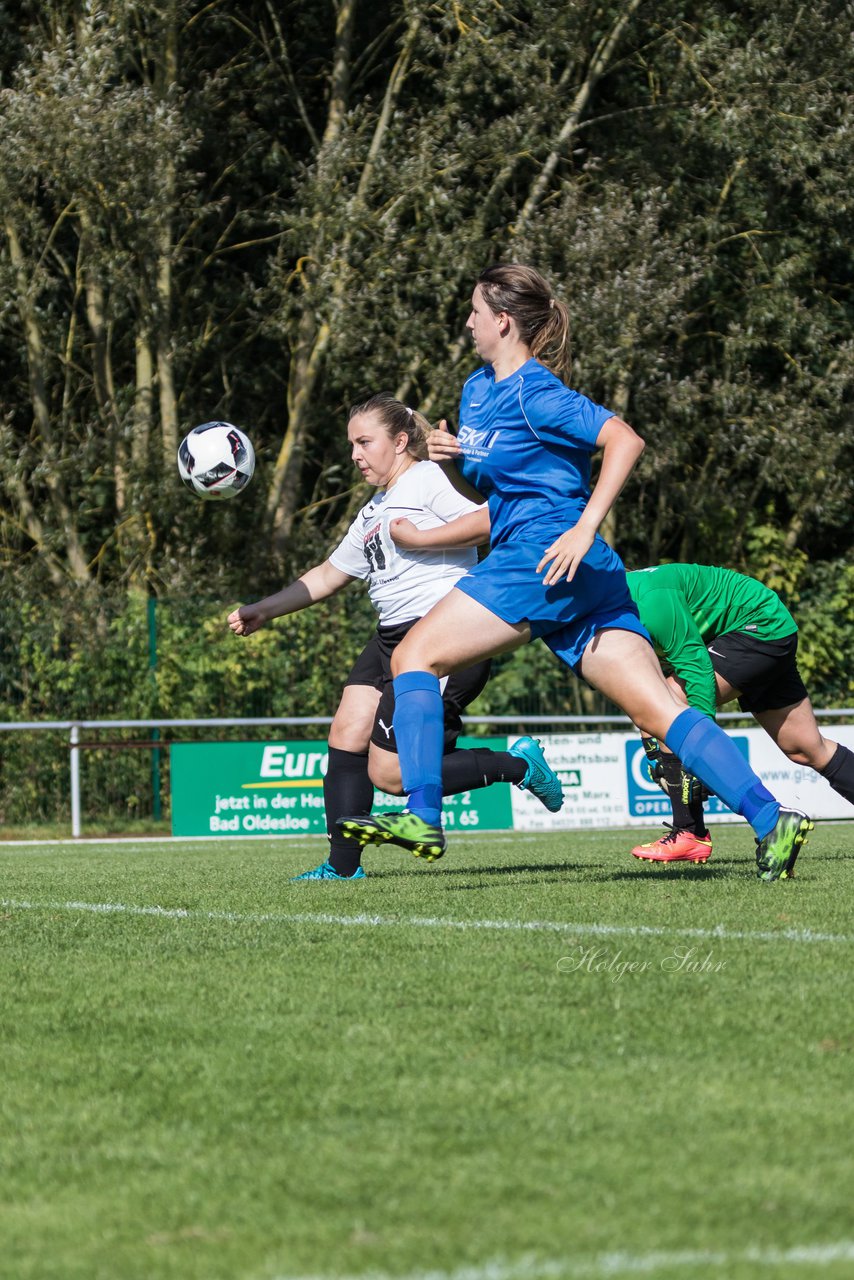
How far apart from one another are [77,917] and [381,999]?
2287 millimetres

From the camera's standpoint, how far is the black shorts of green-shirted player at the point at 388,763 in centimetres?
730

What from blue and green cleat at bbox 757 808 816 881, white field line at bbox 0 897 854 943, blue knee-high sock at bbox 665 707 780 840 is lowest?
white field line at bbox 0 897 854 943

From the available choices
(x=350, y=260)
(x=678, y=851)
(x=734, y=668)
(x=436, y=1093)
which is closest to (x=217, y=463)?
(x=734, y=668)

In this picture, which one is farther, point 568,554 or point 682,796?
point 682,796

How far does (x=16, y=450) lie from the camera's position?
1984 cm

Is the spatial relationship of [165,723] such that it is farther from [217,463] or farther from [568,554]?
[568,554]

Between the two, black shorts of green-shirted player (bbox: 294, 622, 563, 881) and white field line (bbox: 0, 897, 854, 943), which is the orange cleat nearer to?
black shorts of green-shirted player (bbox: 294, 622, 563, 881)

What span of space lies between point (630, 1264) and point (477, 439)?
4.16 m

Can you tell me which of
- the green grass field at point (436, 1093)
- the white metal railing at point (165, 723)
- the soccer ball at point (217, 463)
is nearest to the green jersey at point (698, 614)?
the green grass field at point (436, 1093)

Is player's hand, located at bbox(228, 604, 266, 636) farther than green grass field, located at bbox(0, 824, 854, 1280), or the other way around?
player's hand, located at bbox(228, 604, 266, 636)

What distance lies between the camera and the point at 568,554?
18.0 ft

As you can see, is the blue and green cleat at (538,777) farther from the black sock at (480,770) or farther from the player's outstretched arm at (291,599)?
the player's outstretched arm at (291,599)

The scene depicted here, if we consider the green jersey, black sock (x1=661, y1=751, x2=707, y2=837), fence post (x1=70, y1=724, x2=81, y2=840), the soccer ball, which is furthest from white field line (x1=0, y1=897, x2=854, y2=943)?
fence post (x1=70, y1=724, x2=81, y2=840)

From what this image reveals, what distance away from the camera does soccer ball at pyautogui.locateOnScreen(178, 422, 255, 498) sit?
905 centimetres
